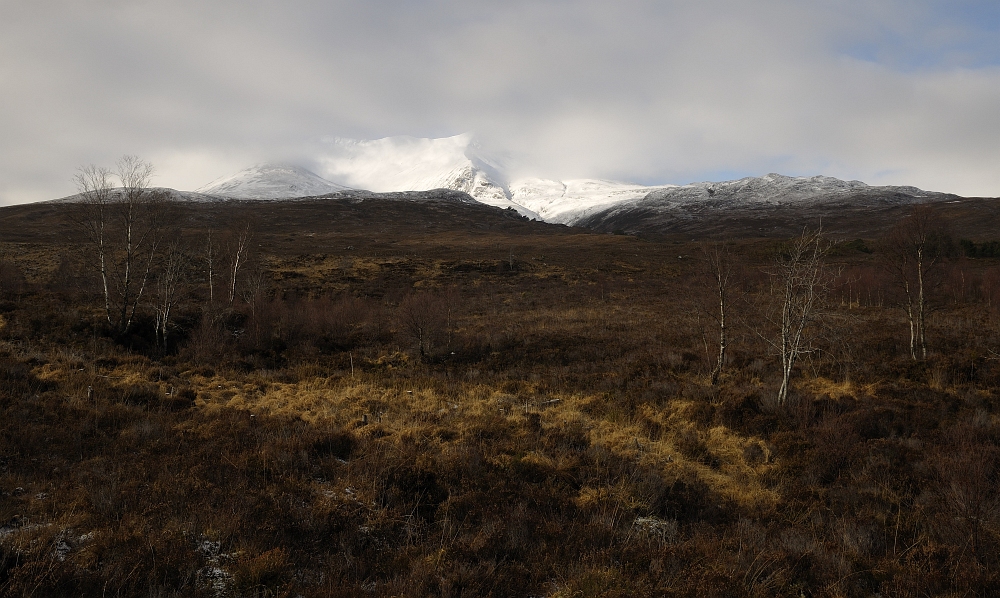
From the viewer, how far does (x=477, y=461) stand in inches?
322

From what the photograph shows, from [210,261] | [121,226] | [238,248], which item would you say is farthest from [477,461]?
[238,248]

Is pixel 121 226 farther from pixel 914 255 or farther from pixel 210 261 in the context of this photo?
pixel 914 255

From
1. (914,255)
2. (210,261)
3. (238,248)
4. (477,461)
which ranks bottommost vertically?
(477,461)

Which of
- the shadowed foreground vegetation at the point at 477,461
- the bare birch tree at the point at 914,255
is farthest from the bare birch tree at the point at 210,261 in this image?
the bare birch tree at the point at 914,255

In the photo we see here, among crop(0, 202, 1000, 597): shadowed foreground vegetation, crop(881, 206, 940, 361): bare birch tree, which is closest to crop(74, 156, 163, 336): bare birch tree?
crop(0, 202, 1000, 597): shadowed foreground vegetation

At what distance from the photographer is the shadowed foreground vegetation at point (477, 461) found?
5.16 metres

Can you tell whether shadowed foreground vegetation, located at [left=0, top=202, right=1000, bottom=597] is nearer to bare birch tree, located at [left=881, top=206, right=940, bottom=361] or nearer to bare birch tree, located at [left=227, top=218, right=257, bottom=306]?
bare birch tree, located at [left=881, top=206, right=940, bottom=361]

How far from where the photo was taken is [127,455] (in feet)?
24.7

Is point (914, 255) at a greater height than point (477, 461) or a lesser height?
greater

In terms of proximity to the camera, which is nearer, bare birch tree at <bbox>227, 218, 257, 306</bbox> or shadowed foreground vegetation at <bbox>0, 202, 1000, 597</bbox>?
shadowed foreground vegetation at <bbox>0, 202, 1000, 597</bbox>

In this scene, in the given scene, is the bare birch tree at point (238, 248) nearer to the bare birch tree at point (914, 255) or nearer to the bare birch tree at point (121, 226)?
the bare birch tree at point (121, 226)

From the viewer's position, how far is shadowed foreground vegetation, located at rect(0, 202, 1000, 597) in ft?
16.9

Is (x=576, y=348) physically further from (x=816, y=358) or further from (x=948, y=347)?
(x=948, y=347)

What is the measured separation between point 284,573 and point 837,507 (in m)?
8.07
